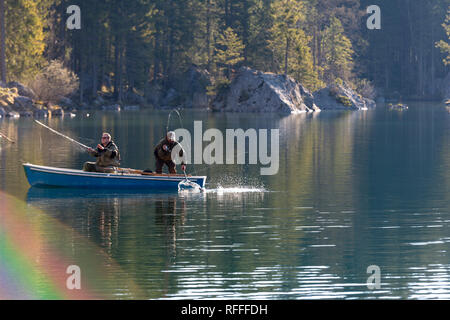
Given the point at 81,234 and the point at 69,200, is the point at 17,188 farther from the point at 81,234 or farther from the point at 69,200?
the point at 81,234

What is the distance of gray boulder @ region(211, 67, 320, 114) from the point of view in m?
112

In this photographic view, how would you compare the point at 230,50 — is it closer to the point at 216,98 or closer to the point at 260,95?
the point at 216,98

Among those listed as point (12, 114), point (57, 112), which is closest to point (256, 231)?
point (12, 114)

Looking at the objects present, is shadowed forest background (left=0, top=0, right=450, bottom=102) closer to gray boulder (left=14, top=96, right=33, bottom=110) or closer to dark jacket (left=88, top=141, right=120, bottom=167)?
gray boulder (left=14, top=96, right=33, bottom=110)

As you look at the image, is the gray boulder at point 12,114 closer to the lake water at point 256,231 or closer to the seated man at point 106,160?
the lake water at point 256,231

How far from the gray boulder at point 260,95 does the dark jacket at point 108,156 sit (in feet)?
267

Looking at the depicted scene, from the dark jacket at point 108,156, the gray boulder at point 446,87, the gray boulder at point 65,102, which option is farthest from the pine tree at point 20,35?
the gray boulder at point 446,87

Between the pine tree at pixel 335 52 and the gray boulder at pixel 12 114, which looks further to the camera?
the pine tree at pixel 335 52

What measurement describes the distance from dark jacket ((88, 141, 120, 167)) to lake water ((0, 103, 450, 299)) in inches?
44.5

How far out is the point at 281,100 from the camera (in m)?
112

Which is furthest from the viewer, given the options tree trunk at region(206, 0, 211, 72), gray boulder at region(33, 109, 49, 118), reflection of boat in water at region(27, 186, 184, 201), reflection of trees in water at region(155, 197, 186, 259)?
tree trunk at region(206, 0, 211, 72)

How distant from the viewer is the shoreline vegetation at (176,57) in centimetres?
10294

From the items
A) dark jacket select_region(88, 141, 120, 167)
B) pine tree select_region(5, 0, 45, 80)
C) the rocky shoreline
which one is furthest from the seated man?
pine tree select_region(5, 0, 45, 80)
